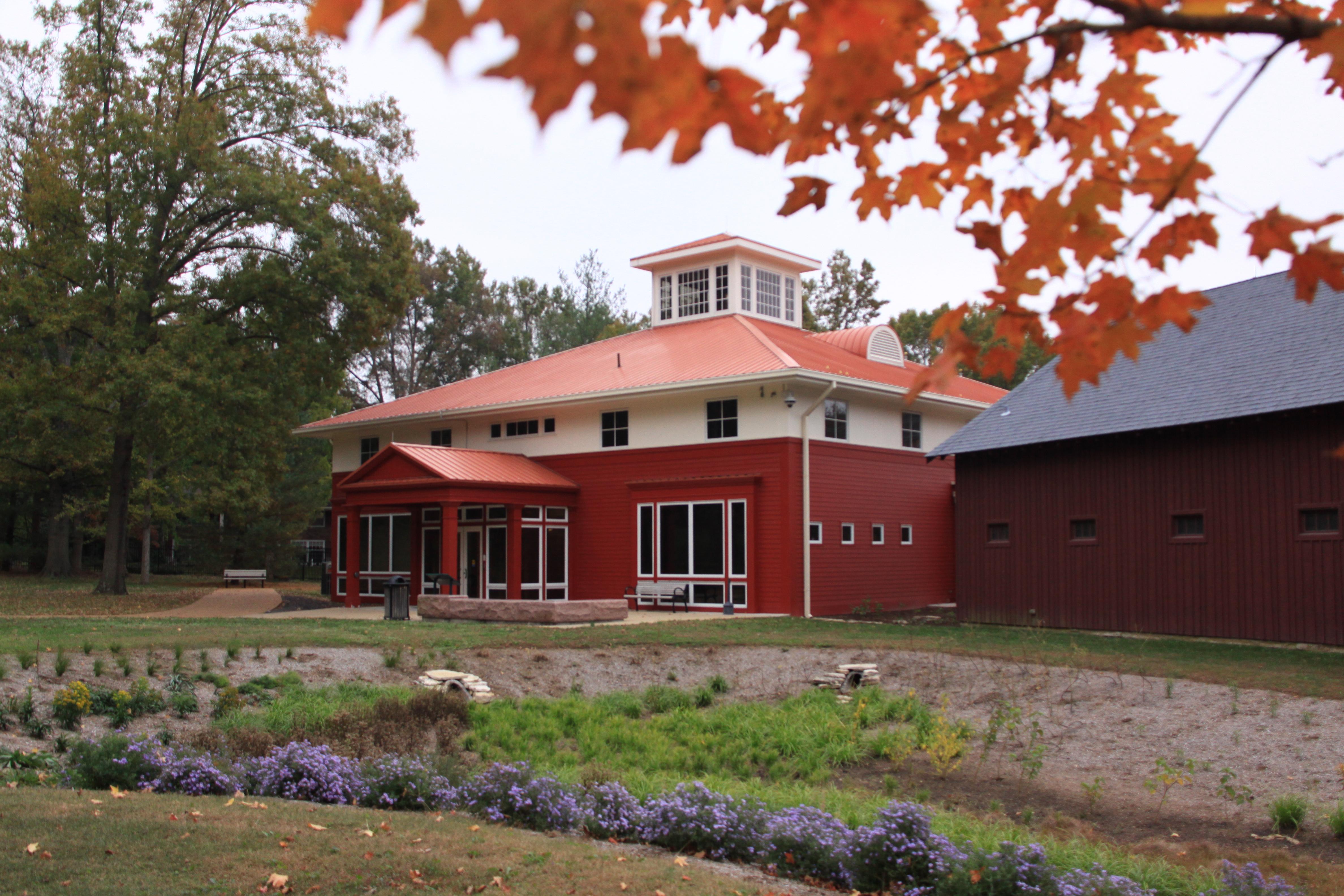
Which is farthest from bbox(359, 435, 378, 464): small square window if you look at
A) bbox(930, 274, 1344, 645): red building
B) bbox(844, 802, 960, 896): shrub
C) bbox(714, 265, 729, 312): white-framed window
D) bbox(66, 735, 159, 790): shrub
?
bbox(844, 802, 960, 896): shrub

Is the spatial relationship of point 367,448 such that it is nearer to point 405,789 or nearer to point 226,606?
point 226,606

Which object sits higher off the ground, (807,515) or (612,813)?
(807,515)

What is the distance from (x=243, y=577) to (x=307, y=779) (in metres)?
32.7

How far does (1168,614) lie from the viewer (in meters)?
18.1

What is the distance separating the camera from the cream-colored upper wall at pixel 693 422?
2300 cm

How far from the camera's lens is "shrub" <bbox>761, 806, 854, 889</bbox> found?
658 cm

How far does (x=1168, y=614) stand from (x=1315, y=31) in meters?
16.9

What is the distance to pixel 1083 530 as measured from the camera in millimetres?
19578

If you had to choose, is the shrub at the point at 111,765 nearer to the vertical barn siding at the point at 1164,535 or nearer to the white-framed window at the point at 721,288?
the vertical barn siding at the point at 1164,535

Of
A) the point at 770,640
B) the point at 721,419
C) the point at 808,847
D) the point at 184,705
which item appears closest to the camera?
the point at 808,847

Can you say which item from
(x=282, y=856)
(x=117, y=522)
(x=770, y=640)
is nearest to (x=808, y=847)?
(x=282, y=856)

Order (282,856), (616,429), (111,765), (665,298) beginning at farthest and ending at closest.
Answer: (665,298)
(616,429)
(111,765)
(282,856)

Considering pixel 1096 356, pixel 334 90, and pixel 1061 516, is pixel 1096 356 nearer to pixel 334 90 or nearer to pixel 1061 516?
pixel 1061 516

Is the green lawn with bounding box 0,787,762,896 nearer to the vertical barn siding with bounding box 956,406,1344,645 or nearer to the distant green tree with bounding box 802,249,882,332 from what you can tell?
the vertical barn siding with bounding box 956,406,1344,645
